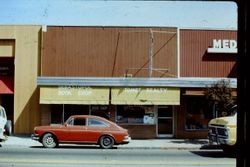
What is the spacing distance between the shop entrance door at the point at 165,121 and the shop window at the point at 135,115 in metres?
0.56

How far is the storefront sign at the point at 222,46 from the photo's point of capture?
94.3 feet

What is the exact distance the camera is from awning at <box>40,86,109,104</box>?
27.2 m

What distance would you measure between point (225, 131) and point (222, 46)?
13264 mm

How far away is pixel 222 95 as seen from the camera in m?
24.3

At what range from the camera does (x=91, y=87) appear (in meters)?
27.4

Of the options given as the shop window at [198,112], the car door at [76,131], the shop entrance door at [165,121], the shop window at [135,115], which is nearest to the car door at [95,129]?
the car door at [76,131]

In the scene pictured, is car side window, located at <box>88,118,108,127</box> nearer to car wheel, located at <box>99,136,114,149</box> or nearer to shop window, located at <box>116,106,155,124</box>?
car wheel, located at <box>99,136,114,149</box>

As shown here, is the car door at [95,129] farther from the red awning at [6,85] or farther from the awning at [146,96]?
the red awning at [6,85]

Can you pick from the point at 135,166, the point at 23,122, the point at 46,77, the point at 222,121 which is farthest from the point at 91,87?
the point at 135,166

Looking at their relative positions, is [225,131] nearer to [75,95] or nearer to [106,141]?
[106,141]

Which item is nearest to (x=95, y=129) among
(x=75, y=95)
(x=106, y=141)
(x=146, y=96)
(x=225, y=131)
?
(x=106, y=141)

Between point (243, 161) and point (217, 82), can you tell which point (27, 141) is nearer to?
point (217, 82)

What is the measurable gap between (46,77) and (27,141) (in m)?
4.45

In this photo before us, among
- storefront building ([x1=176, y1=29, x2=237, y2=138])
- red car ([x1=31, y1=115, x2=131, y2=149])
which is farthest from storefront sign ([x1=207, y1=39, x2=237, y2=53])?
red car ([x1=31, y1=115, x2=131, y2=149])
